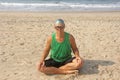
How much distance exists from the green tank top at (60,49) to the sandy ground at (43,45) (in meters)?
0.36

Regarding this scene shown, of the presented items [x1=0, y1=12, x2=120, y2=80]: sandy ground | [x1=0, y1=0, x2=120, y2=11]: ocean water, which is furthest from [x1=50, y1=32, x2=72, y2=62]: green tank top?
[x1=0, y1=0, x2=120, y2=11]: ocean water

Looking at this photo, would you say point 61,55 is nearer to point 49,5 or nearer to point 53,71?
point 53,71

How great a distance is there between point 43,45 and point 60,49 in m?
2.19

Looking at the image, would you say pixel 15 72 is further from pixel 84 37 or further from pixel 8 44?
pixel 84 37

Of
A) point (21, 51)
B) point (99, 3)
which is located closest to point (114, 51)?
point (21, 51)

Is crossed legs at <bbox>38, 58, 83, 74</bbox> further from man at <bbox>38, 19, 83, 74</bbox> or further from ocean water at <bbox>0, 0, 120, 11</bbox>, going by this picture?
ocean water at <bbox>0, 0, 120, 11</bbox>

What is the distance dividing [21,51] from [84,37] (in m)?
2.17

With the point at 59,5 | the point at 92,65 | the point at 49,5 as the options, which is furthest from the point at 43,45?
the point at 59,5

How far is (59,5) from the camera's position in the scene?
1895 centimetres

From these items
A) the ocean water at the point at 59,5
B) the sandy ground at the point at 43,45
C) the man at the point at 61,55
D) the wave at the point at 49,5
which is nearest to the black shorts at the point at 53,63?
the man at the point at 61,55

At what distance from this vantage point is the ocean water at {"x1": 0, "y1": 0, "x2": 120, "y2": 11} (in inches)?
691

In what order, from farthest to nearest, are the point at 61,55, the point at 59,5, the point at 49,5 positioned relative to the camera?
the point at 59,5, the point at 49,5, the point at 61,55

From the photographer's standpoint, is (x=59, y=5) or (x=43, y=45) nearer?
(x=43, y=45)

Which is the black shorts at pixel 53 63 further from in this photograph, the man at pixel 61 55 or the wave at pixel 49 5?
the wave at pixel 49 5
